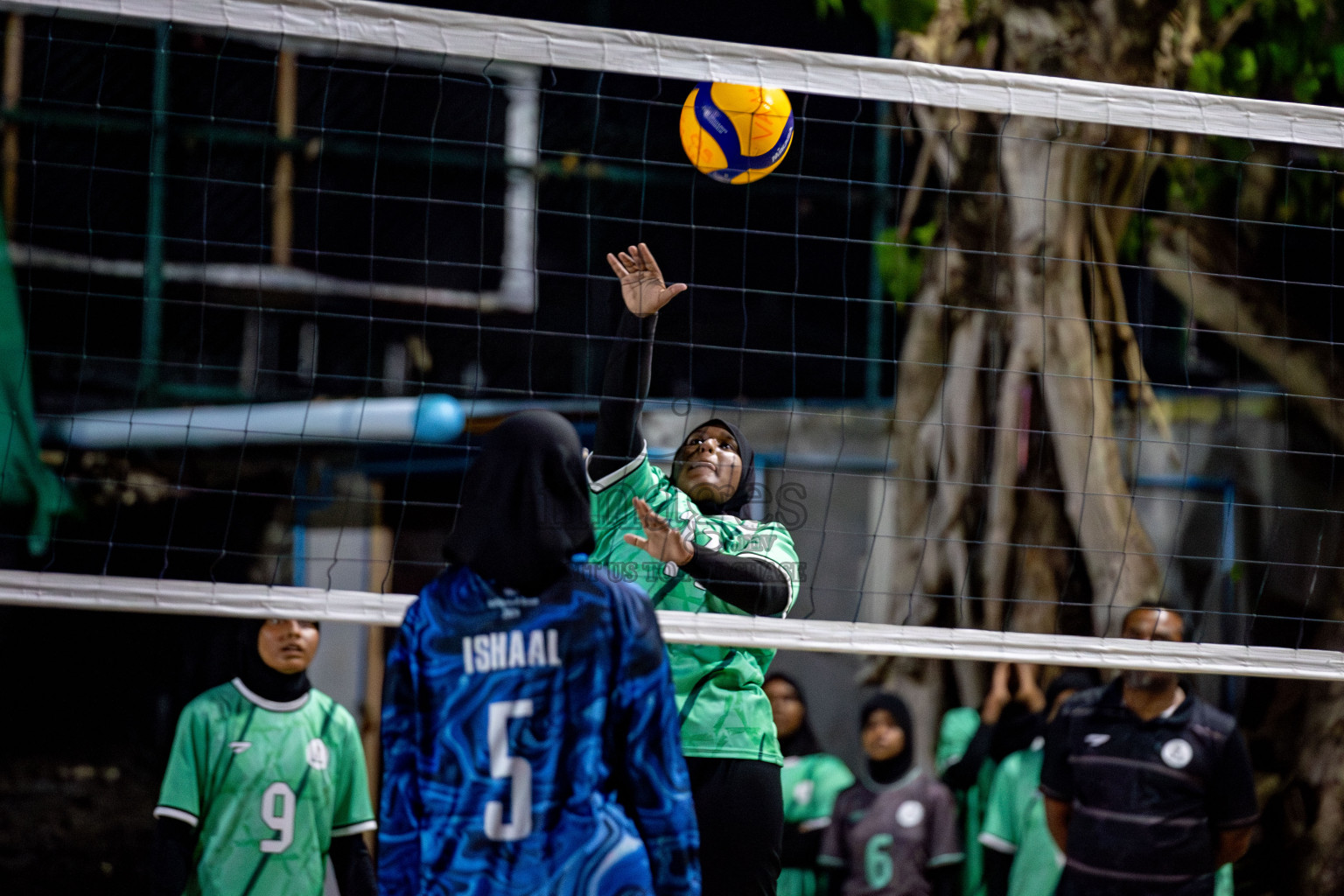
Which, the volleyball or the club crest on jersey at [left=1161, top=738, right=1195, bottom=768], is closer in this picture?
the volleyball

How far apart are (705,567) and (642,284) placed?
2.76 ft

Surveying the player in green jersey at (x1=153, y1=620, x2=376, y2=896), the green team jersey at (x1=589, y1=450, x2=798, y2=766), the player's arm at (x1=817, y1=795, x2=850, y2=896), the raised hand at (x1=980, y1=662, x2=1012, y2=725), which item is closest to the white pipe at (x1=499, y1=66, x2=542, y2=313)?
the raised hand at (x1=980, y1=662, x2=1012, y2=725)

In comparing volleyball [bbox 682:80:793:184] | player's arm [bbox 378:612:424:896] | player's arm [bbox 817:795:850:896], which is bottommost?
player's arm [bbox 817:795:850:896]

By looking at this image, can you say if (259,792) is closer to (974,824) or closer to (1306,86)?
(974,824)

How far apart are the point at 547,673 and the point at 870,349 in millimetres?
6226

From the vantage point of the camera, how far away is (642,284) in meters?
4.03

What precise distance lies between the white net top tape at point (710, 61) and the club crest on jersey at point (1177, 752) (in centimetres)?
231

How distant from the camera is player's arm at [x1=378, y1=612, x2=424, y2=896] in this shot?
2.84m

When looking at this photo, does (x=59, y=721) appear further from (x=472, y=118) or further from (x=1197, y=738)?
(x=1197, y=738)

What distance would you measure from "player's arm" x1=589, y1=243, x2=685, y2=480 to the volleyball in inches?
36.0

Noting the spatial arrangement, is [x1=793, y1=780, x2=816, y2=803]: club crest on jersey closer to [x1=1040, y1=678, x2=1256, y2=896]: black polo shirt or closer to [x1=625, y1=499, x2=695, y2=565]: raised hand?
[x1=1040, y1=678, x2=1256, y2=896]: black polo shirt

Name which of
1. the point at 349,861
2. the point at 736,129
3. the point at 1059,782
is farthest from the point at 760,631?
the point at 1059,782

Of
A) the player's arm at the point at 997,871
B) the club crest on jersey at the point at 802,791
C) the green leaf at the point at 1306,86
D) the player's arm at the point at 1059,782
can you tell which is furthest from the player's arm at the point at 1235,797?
the green leaf at the point at 1306,86

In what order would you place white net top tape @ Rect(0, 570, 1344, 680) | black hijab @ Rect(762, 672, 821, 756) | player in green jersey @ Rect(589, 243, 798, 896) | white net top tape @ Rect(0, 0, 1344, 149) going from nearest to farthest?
player in green jersey @ Rect(589, 243, 798, 896) < white net top tape @ Rect(0, 570, 1344, 680) < white net top tape @ Rect(0, 0, 1344, 149) < black hijab @ Rect(762, 672, 821, 756)
